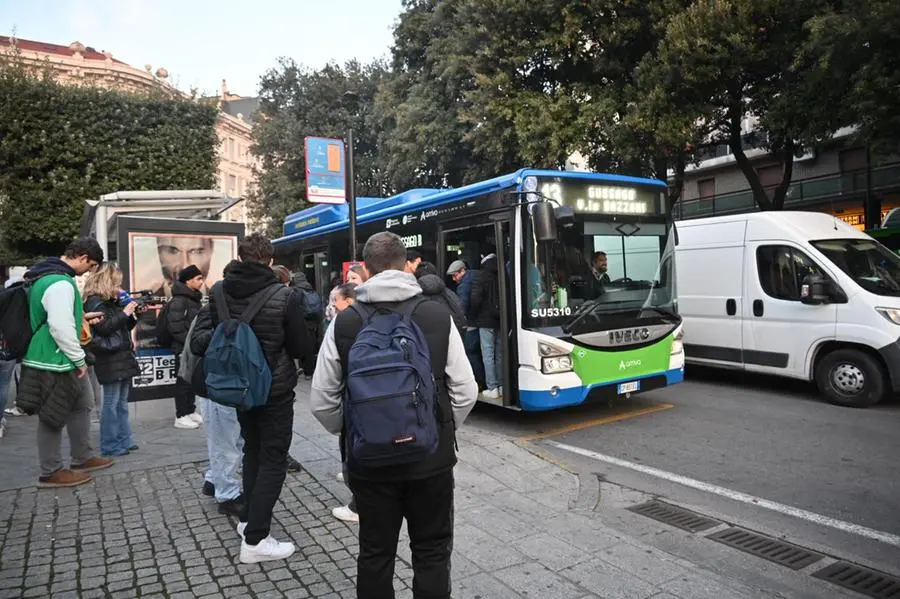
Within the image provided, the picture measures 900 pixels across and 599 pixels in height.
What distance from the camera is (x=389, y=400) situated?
2430 mm

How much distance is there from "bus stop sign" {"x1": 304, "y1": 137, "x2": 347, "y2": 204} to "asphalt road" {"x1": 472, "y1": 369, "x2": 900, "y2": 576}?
148 inches

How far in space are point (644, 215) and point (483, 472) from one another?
387 cm

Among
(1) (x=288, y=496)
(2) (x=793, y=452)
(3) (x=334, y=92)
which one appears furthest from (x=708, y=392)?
(3) (x=334, y=92)

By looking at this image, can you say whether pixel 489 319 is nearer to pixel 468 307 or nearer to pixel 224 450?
pixel 468 307

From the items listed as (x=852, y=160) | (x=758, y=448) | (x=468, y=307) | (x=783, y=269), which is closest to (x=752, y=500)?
(x=758, y=448)

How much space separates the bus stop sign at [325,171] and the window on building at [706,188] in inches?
990

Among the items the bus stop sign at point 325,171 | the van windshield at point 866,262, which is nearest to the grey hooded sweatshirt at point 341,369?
the bus stop sign at point 325,171

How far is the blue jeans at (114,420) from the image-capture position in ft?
19.3

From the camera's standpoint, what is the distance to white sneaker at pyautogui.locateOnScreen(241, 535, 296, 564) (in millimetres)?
3713

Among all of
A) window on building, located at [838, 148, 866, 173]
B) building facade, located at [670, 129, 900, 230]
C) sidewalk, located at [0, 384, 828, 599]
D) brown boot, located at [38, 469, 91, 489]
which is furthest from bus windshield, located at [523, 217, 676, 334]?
window on building, located at [838, 148, 866, 173]

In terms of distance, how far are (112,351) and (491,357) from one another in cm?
405

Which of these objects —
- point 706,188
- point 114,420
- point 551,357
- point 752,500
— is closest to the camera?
point 752,500

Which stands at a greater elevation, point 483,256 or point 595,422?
point 483,256

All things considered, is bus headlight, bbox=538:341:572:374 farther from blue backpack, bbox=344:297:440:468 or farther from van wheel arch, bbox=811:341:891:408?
blue backpack, bbox=344:297:440:468
